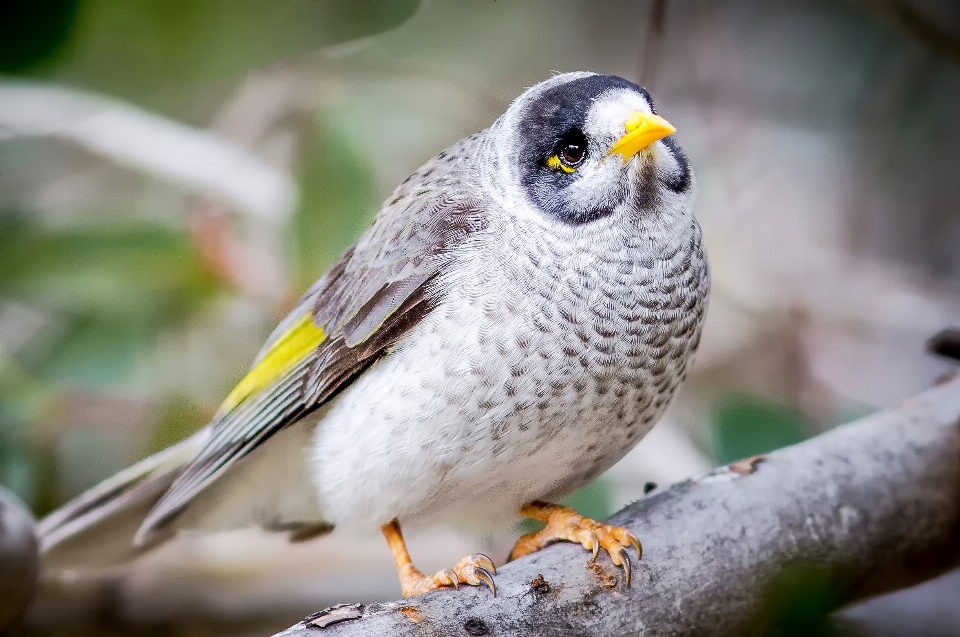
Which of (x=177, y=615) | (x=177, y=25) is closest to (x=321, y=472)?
Answer: (x=177, y=615)

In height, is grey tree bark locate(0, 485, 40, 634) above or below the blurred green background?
below

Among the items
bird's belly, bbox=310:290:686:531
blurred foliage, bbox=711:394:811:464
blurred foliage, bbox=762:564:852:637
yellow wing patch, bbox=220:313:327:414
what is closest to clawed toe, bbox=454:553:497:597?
Answer: bird's belly, bbox=310:290:686:531

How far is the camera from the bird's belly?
3.54 ft

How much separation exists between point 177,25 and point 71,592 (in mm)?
911

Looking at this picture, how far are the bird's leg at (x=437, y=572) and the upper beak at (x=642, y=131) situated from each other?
1.52 feet

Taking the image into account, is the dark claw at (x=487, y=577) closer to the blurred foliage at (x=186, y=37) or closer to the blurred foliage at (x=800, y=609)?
the blurred foliage at (x=800, y=609)

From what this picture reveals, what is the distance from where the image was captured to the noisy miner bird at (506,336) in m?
1.08

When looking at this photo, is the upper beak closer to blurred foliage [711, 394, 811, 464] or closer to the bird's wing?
the bird's wing

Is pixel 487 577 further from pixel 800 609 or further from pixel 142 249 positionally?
pixel 142 249

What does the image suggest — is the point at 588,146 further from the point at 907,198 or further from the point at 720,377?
the point at 907,198

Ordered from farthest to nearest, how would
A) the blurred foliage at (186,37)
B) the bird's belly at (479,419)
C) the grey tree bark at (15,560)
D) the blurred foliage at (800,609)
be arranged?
1. the blurred foliage at (186,37)
2. the grey tree bark at (15,560)
3. the bird's belly at (479,419)
4. the blurred foliage at (800,609)

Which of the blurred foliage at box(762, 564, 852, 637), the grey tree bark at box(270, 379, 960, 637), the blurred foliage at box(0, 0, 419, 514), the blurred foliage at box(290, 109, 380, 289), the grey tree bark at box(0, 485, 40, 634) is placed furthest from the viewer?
the blurred foliage at box(290, 109, 380, 289)

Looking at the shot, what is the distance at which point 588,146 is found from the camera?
108 centimetres

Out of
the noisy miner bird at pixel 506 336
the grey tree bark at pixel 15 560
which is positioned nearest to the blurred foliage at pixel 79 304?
the grey tree bark at pixel 15 560
